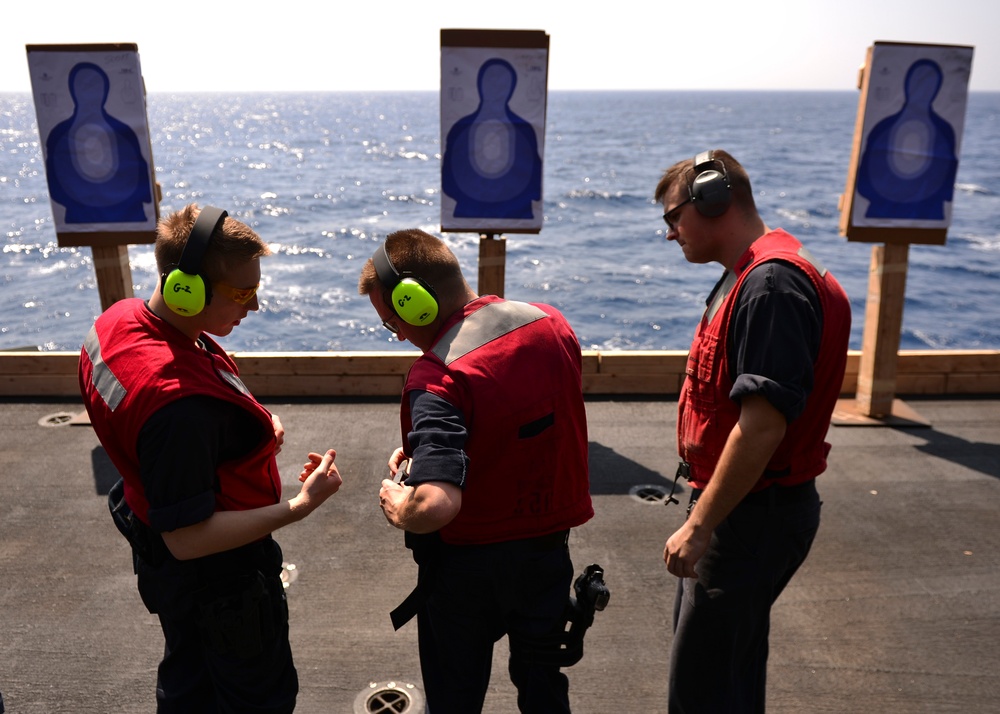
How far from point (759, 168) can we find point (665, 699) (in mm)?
55223

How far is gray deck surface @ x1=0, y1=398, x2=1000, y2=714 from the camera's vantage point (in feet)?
11.3

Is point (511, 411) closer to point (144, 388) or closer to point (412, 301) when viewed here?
point (412, 301)

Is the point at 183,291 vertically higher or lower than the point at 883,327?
higher

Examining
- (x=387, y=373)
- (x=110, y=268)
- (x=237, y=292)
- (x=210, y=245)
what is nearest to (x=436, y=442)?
(x=237, y=292)

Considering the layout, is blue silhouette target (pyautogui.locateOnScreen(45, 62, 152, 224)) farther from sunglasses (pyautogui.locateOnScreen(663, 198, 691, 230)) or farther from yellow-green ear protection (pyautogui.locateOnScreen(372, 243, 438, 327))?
sunglasses (pyautogui.locateOnScreen(663, 198, 691, 230))

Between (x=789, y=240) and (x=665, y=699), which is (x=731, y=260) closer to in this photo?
(x=789, y=240)

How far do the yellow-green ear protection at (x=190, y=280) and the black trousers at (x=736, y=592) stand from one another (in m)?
1.77

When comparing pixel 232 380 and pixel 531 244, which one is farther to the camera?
pixel 531 244

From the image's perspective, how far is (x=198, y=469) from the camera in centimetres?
218

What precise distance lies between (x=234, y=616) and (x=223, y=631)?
0.05m

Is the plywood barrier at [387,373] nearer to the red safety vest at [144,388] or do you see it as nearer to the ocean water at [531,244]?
the red safety vest at [144,388]

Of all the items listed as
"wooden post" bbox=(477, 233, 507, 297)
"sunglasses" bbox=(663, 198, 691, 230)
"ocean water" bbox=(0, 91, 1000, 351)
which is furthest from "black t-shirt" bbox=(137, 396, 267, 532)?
"ocean water" bbox=(0, 91, 1000, 351)

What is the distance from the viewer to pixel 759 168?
5397cm

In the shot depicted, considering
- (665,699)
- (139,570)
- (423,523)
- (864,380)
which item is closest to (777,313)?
(423,523)
